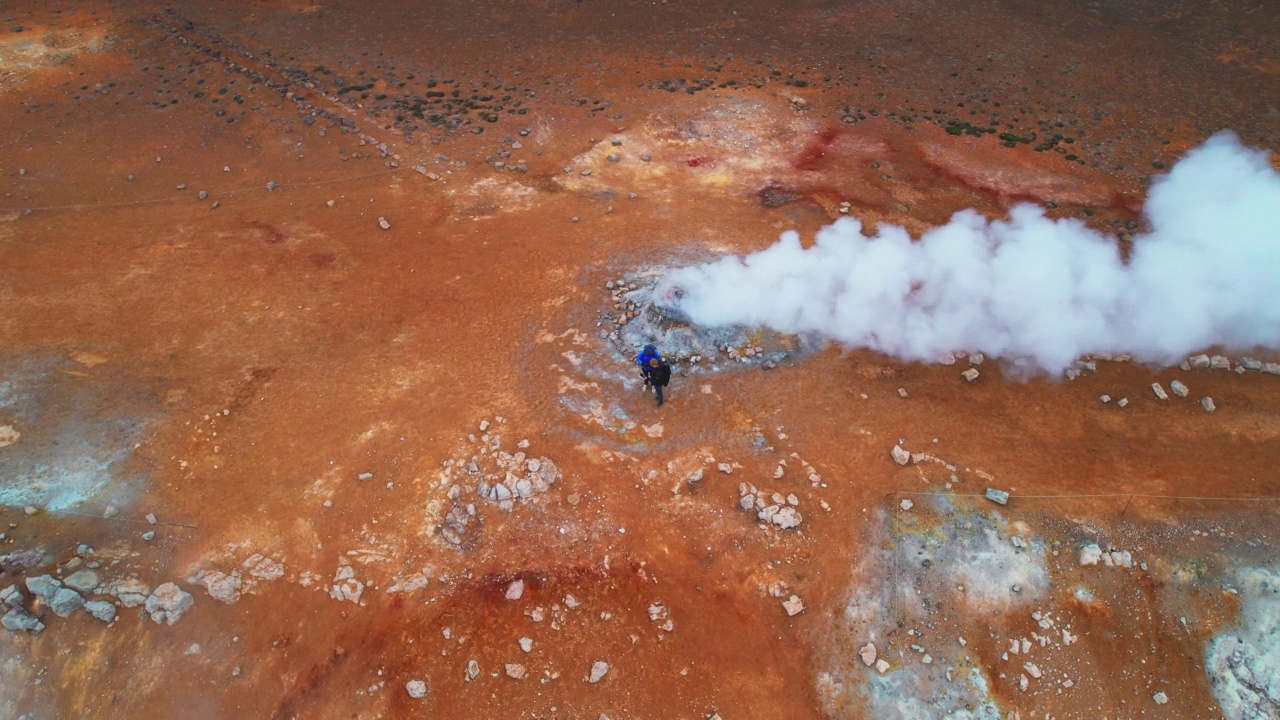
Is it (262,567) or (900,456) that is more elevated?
(900,456)

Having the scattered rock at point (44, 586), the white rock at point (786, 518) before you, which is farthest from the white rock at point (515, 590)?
the scattered rock at point (44, 586)

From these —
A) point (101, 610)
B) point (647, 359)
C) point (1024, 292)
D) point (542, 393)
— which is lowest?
point (101, 610)

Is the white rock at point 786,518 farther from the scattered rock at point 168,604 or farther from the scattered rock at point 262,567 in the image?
the scattered rock at point 168,604

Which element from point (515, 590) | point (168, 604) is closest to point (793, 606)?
point (515, 590)

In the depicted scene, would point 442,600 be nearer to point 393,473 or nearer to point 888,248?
point 393,473

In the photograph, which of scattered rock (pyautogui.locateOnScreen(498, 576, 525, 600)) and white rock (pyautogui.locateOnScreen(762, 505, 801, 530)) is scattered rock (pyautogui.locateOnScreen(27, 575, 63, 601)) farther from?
white rock (pyautogui.locateOnScreen(762, 505, 801, 530))

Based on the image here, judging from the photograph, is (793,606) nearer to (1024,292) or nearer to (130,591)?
(1024,292)

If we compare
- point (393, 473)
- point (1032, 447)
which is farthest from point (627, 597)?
point (1032, 447)
